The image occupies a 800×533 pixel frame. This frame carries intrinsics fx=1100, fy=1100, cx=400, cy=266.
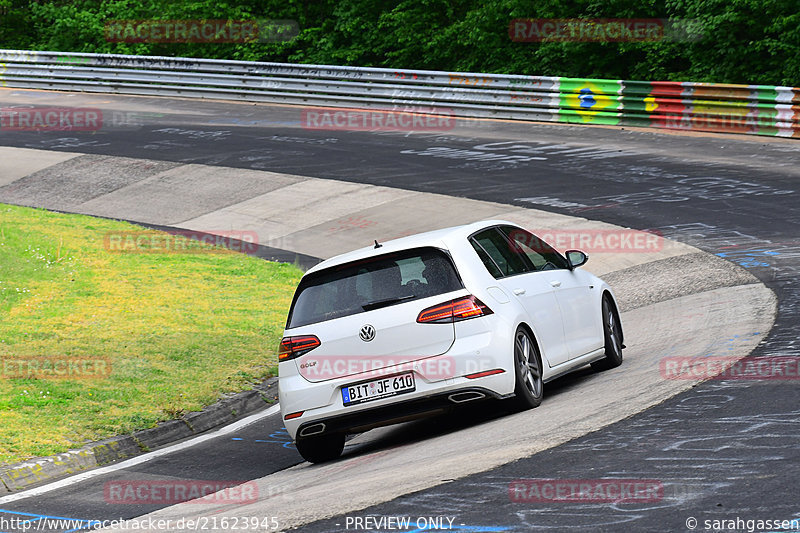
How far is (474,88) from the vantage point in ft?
99.0

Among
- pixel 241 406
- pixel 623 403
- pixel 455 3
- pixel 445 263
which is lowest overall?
pixel 241 406

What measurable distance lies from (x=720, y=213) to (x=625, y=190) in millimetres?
2730

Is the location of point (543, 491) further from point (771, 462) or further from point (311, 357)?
point (311, 357)

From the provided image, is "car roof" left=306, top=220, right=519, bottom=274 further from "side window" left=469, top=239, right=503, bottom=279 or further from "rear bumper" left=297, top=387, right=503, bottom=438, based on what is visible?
"rear bumper" left=297, top=387, right=503, bottom=438

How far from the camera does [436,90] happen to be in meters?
30.8

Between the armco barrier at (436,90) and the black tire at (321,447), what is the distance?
18.2 meters

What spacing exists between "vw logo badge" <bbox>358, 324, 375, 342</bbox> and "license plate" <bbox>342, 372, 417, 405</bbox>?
0.31 metres

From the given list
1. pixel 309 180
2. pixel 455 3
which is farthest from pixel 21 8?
pixel 309 180

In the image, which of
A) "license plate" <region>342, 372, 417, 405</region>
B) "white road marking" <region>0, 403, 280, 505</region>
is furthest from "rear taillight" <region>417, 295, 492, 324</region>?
"white road marking" <region>0, 403, 280, 505</region>
